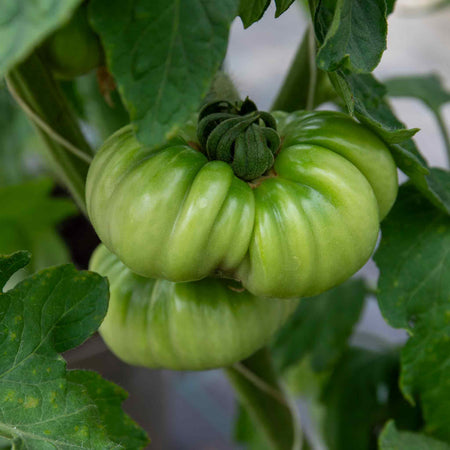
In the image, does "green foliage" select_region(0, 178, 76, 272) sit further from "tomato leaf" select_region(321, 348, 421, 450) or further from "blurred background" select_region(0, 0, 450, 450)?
"tomato leaf" select_region(321, 348, 421, 450)

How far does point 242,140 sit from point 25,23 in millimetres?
168

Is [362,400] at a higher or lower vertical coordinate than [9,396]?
lower

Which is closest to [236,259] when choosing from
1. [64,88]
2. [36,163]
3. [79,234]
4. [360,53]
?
[360,53]

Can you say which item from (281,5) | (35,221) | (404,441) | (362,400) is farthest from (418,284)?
(35,221)

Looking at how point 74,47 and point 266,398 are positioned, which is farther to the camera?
point 266,398

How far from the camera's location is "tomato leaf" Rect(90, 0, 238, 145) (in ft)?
0.93

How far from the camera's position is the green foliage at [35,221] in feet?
3.14

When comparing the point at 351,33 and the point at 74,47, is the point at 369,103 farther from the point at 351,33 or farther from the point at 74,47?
the point at 74,47

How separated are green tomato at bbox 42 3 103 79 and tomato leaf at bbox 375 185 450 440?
0.27 meters

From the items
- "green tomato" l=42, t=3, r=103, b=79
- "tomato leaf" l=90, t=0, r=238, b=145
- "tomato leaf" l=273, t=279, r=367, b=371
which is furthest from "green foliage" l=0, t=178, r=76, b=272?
"tomato leaf" l=90, t=0, r=238, b=145

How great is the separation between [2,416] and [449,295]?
33cm

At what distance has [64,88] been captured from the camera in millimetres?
653

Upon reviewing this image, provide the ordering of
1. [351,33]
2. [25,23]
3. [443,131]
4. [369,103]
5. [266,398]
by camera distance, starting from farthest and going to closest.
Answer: [443,131], [266,398], [369,103], [351,33], [25,23]

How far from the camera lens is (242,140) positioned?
0.38 m
